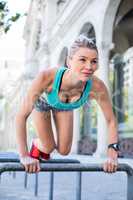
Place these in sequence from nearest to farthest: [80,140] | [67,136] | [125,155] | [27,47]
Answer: [67,136]
[125,155]
[80,140]
[27,47]

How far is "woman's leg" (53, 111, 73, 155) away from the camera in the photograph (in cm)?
330

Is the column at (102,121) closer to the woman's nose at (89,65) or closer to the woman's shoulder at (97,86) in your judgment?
the woman's shoulder at (97,86)

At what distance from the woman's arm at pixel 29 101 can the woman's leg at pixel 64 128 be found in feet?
1.07

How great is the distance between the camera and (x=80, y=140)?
843 inches

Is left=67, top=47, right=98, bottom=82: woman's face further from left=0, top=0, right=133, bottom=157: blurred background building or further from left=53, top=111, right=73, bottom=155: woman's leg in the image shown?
left=0, top=0, right=133, bottom=157: blurred background building

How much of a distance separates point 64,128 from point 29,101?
1.29ft

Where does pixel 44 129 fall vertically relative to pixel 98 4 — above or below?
below

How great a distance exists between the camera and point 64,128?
130 inches

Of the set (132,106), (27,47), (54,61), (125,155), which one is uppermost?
(27,47)

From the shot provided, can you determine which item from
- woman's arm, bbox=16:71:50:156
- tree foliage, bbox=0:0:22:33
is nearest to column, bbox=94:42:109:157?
tree foliage, bbox=0:0:22:33

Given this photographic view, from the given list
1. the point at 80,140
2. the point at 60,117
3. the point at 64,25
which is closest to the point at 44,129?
the point at 60,117

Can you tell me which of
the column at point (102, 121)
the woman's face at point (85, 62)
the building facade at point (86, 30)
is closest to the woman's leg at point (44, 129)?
the woman's face at point (85, 62)

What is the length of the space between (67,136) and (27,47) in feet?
126

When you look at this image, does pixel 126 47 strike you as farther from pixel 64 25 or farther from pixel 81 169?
pixel 81 169
